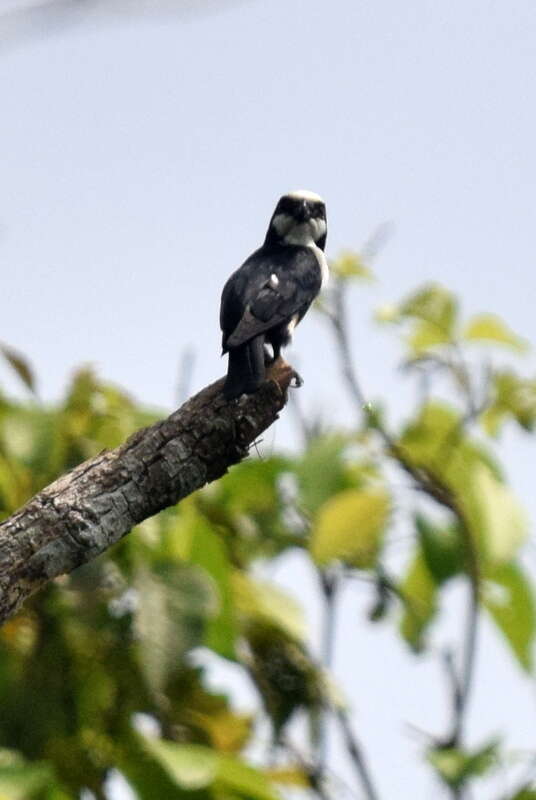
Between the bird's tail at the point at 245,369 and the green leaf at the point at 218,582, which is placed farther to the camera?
the green leaf at the point at 218,582

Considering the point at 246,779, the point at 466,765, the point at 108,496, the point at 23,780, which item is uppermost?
the point at 108,496

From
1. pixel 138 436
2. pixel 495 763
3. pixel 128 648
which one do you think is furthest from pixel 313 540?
pixel 138 436

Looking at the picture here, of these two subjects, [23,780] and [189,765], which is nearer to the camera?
[23,780]

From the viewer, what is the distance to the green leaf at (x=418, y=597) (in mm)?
4379

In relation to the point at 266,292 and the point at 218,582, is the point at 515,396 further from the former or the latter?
the point at 218,582

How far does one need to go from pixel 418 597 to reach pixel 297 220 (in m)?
1.27

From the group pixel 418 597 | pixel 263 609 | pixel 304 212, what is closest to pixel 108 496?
pixel 263 609

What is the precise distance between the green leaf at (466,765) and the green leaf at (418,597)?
0.79m

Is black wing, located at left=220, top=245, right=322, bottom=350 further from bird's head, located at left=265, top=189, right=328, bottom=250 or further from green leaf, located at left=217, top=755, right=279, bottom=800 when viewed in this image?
green leaf, located at left=217, top=755, right=279, bottom=800

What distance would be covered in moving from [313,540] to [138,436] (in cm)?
115

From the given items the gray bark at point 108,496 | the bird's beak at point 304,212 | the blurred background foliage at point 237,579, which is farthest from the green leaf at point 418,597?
the gray bark at point 108,496

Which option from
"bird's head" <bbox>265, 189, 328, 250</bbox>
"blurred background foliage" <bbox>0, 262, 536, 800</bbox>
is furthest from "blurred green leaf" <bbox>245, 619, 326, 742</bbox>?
"bird's head" <bbox>265, 189, 328, 250</bbox>

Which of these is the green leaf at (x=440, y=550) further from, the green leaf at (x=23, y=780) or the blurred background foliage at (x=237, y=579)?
the green leaf at (x=23, y=780)

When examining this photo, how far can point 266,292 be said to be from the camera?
164 inches
